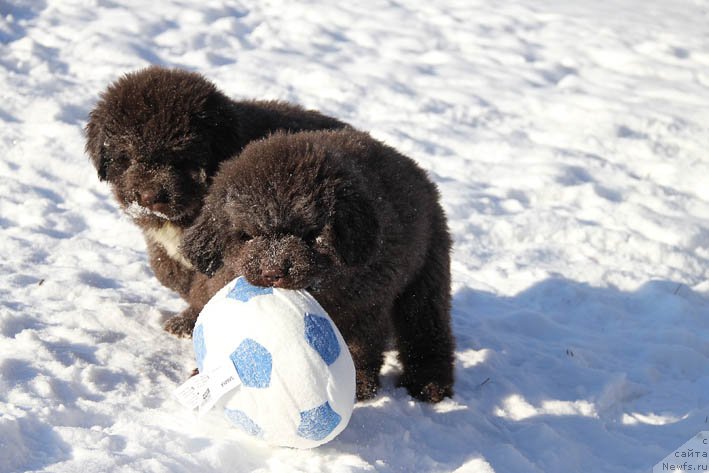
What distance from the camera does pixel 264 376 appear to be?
298 centimetres

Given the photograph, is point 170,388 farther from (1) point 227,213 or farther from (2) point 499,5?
(2) point 499,5

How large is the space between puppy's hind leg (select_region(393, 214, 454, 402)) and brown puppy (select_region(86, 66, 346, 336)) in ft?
3.79

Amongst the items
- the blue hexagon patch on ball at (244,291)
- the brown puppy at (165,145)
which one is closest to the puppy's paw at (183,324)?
the brown puppy at (165,145)

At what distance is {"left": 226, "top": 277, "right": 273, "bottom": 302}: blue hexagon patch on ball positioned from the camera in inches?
122

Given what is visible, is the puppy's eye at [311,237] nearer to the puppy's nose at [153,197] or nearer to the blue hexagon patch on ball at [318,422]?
the blue hexagon patch on ball at [318,422]

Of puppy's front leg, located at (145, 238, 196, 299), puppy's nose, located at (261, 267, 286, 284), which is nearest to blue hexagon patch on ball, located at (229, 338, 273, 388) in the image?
puppy's nose, located at (261, 267, 286, 284)

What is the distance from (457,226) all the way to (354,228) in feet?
10.8

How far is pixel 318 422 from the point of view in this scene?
3021 millimetres

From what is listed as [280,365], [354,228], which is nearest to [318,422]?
[280,365]

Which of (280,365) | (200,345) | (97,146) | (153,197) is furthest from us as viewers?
(97,146)

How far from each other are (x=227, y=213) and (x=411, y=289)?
4.24 feet

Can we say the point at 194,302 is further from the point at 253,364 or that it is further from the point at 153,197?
the point at 253,364

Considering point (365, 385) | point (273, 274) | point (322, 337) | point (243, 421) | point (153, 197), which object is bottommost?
point (365, 385)

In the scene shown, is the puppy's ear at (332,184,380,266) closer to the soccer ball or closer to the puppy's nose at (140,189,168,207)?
the soccer ball
